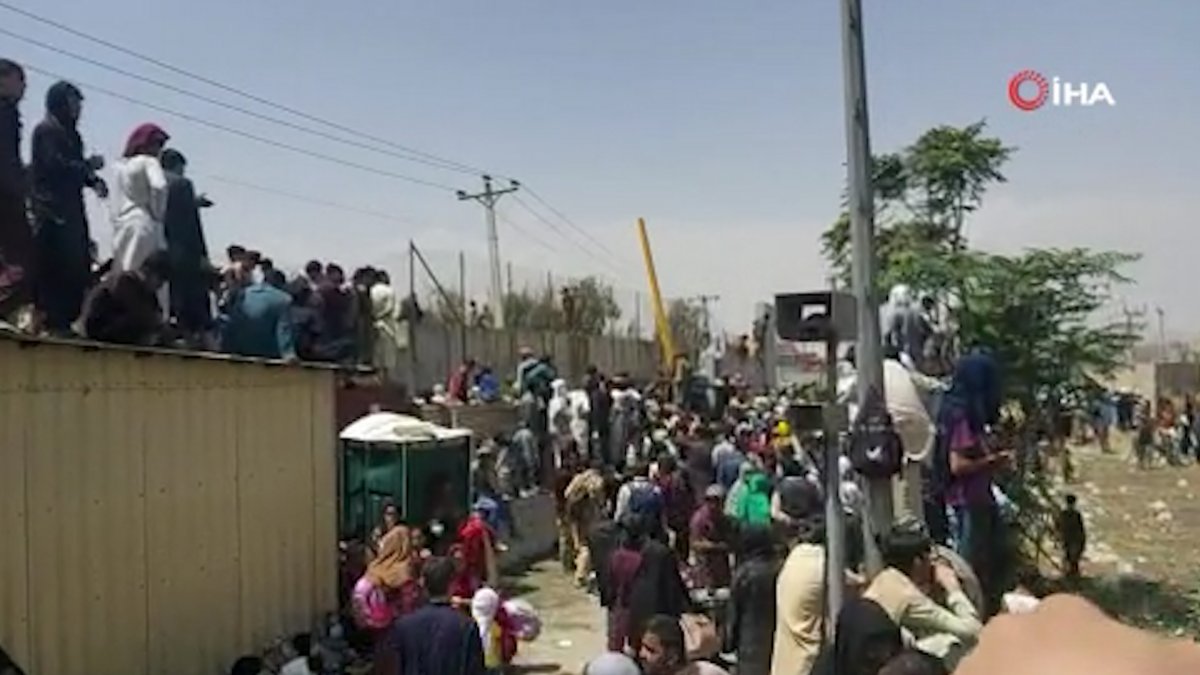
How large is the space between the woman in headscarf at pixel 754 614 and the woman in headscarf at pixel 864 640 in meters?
1.97

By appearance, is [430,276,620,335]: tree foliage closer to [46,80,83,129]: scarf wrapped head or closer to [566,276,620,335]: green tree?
[566,276,620,335]: green tree


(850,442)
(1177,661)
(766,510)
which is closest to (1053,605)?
(1177,661)

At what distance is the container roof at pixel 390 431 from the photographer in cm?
1255

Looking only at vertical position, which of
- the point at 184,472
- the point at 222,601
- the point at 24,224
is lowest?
the point at 222,601

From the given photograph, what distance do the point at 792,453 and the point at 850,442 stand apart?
6597 millimetres

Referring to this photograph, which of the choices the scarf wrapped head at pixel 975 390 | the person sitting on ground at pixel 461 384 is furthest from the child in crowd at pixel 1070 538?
the person sitting on ground at pixel 461 384

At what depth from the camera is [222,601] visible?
29.2 ft

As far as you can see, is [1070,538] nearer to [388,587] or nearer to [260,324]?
[388,587]

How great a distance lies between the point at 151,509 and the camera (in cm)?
796

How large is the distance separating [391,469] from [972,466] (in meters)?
5.89

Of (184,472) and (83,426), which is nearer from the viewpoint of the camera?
(83,426)

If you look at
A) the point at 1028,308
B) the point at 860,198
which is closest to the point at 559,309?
the point at 1028,308

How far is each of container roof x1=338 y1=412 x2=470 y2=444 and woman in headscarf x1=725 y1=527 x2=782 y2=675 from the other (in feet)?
18.4

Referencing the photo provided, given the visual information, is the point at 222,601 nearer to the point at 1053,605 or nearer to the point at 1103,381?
the point at 1053,605
